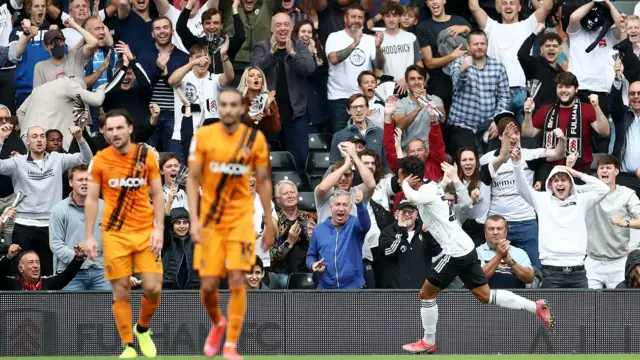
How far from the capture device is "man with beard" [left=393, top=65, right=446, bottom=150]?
17.7m

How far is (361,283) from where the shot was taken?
A: 1535cm

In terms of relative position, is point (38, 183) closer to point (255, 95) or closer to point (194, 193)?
point (255, 95)

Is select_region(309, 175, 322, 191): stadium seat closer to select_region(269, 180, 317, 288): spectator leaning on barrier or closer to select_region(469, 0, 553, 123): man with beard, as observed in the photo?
select_region(269, 180, 317, 288): spectator leaning on barrier

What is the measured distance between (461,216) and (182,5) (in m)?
6.10

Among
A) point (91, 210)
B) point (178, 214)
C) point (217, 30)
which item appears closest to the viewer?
point (91, 210)

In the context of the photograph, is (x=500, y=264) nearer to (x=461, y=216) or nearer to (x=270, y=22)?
(x=461, y=216)

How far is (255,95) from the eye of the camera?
56.9 ft

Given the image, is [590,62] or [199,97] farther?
[590,62]

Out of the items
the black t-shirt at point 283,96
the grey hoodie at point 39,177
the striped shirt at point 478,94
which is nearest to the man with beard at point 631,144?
the striped shirt at point 478,94

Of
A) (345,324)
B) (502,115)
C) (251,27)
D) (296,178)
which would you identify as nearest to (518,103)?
(502,115)

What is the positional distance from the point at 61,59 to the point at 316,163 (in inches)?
147

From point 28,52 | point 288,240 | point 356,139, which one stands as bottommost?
point 288,240

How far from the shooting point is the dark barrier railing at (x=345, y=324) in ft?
49.0

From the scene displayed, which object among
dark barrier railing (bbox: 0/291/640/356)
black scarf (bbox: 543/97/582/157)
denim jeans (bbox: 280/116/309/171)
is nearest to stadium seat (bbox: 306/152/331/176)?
denim jeans (bbox: 280/116/309/171)
